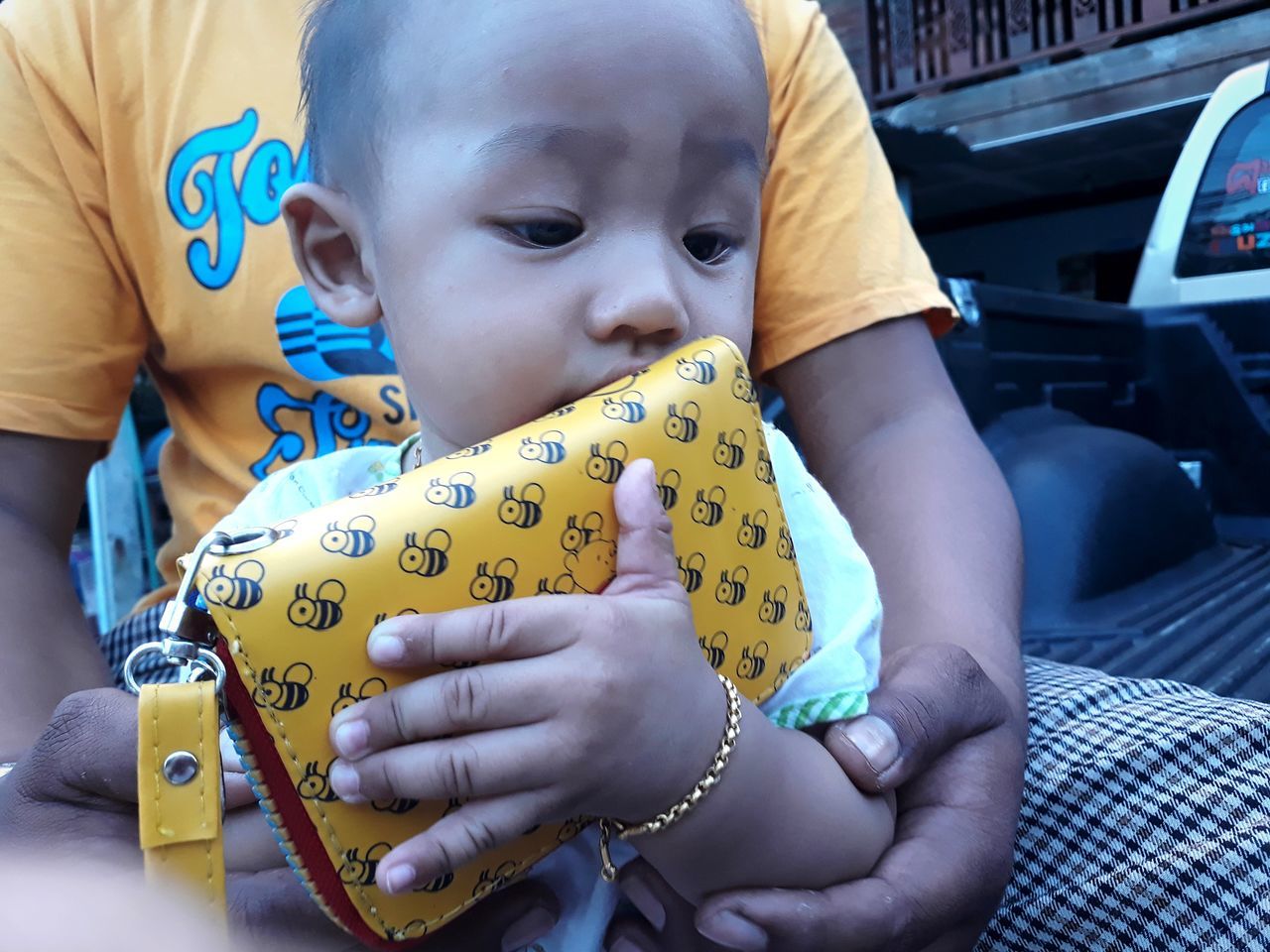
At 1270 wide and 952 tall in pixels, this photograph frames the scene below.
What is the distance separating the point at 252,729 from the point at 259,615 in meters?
0.10

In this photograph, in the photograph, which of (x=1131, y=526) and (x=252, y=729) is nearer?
(x=252, y=729)

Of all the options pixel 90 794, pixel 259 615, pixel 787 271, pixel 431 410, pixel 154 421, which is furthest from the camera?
pixel 154 421

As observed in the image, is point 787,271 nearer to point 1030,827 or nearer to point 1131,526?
point 1030,827

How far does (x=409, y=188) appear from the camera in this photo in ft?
2.46

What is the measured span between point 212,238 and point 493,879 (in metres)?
0.87

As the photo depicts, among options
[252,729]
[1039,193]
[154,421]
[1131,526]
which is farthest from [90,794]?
[1039,193]

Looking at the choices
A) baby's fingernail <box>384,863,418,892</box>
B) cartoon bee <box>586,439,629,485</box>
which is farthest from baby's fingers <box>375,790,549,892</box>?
cartoon bee <box>586,439,629,485</box>

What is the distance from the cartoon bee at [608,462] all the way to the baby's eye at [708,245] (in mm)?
197

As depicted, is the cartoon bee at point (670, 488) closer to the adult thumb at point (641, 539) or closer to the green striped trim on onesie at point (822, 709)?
the adult thumb at point (641, 539)

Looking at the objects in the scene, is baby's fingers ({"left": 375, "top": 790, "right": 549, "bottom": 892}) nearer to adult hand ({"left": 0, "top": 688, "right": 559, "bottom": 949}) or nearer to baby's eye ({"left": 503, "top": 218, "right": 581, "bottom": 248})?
adult hand ({"left": 0, "top": 688, "right": 559, "bottom": 949})

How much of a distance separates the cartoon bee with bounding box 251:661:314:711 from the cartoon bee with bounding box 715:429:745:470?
33 cm

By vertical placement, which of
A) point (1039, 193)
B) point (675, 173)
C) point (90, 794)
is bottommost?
point (1039, 193)

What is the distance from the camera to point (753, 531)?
753 mm

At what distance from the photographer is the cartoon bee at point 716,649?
0.72 m
